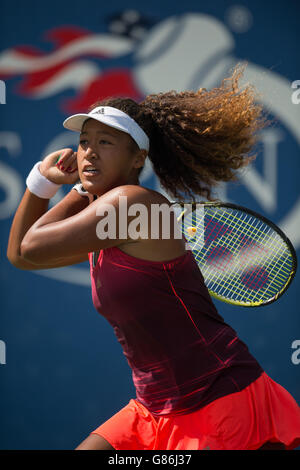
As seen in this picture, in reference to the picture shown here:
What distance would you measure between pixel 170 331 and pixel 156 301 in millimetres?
103

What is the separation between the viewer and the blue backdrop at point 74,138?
133 inches

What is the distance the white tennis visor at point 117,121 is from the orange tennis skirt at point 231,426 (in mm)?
841

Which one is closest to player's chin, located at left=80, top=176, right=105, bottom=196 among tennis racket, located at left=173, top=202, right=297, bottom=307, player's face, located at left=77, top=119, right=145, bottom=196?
player's face, located at left=77, top=119, right=145, bottom=196

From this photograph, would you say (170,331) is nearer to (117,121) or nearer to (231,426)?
(231,426)

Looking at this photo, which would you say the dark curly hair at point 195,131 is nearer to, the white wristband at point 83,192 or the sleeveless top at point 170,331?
the white wristband at point 83,192

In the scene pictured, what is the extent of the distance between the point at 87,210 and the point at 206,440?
76cm

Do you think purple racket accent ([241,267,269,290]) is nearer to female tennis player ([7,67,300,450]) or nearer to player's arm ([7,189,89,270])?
female tennis player ([7,67,300,450])

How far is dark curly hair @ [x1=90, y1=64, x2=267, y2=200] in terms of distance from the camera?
185 centimetres

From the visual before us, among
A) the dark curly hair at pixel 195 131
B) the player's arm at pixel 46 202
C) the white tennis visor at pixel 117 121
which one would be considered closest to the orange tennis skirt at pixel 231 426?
the player's arm at pixel 46 202

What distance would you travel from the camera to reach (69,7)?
3.38 meters

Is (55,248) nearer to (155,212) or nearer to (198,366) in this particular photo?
(155,212)

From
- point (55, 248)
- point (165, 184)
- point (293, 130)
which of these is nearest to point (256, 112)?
point (165, 184)

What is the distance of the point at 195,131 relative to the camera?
186cm

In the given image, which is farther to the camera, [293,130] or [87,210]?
[293,130]
